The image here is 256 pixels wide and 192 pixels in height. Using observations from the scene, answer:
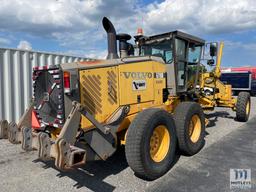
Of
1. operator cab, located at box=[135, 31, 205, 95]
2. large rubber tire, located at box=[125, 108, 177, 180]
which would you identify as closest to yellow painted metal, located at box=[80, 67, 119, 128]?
large rubber tire, located at box=[125, 108, 177, 180]

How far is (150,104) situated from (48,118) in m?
1.85

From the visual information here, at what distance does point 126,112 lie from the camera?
13.5ft

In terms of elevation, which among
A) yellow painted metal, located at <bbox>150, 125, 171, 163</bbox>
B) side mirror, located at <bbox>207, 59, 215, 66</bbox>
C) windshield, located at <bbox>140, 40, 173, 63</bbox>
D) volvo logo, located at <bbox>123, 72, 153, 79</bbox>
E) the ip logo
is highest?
windshield, located at <bbox>140, 40, 173, 63</bbox>

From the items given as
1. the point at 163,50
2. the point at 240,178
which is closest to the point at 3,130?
the point at 163,50

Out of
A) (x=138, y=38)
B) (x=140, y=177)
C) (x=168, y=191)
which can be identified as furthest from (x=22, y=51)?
(x=168, y=191)

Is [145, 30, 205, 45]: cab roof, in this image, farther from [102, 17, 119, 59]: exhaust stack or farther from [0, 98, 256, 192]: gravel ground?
[0, 98, 256, 192]: gravel ground

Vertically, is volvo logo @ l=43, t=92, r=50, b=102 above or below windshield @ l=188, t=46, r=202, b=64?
below

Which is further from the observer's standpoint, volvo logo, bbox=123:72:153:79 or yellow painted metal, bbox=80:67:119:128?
volvo logo, bbox=123:72:153:79

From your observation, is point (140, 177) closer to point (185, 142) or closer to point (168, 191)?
point (168, 191)

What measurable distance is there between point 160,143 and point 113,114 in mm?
941

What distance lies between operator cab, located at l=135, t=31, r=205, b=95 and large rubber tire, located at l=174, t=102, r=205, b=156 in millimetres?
593

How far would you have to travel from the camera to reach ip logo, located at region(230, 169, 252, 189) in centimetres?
363

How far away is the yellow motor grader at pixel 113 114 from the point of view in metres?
3.42

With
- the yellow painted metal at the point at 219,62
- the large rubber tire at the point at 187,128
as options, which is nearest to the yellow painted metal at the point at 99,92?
the large rubber tire at the point at 187,128
